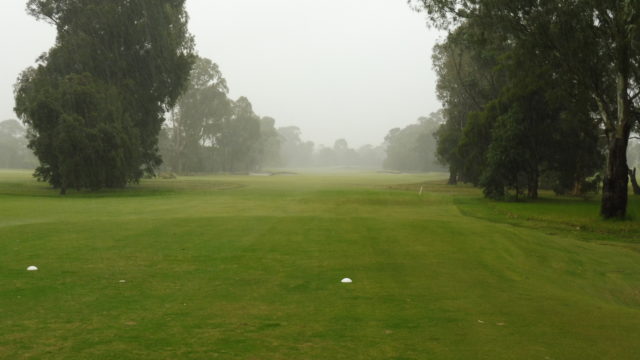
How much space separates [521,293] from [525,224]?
15223mm

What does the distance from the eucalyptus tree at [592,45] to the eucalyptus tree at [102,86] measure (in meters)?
32.4

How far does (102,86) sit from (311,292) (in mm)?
43936

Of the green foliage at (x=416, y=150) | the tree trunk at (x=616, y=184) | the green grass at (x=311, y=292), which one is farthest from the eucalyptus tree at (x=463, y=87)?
the green foliage at (x=416, y=150)

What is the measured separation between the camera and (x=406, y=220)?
22797 mm

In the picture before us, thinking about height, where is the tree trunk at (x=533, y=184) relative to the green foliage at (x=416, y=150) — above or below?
below

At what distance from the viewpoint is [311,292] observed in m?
9.80

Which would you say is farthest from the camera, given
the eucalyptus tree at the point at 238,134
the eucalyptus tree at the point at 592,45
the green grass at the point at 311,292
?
the eucalyptus tree at the point at 238,134

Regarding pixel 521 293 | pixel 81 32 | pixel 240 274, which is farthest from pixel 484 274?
pixel 81 32

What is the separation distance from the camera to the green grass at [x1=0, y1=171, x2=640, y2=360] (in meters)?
6.77

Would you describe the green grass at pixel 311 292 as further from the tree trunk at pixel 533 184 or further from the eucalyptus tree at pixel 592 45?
the tree trunk at pixel 533 184

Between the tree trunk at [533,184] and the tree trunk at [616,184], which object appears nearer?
the tree trunk at [616,184]

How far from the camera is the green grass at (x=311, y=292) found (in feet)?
22.2

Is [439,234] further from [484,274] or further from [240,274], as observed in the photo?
[240,274]

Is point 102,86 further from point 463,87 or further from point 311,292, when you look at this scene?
point 311,292
